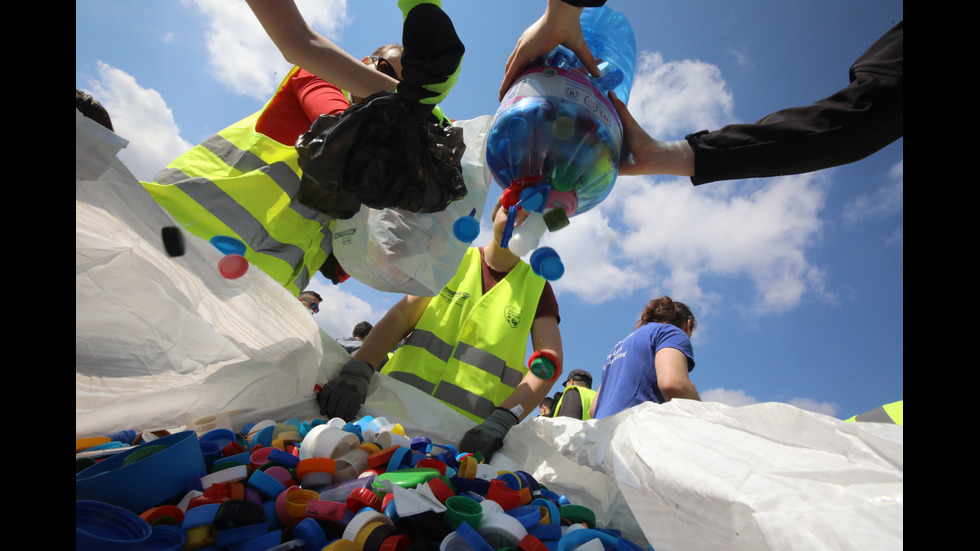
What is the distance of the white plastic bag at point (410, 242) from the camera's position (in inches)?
62.9

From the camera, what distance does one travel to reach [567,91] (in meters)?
1.44

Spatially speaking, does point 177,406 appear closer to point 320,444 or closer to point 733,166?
point 320,444

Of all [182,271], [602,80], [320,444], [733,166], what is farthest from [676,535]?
[602,80]

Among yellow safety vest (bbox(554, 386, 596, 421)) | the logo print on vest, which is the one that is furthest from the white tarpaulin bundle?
yellow safety vest (bbox(554, 386, 596, 421))

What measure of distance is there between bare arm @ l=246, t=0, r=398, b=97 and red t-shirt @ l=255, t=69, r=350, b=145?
38 centimetres

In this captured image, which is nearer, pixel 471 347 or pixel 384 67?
pixel 384 67

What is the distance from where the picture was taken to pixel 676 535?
917 mm

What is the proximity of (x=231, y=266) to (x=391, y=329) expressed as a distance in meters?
0.99

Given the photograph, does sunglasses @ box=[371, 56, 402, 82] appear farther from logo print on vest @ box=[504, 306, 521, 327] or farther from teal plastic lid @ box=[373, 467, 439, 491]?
teal plastic lid @ box=[373, 467, 439, 491]

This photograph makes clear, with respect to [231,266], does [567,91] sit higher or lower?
higher

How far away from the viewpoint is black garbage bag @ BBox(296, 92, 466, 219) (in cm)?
108

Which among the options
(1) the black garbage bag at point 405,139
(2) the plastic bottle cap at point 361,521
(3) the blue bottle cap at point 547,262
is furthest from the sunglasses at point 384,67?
(2) the plastic bottle cap at point 361,521

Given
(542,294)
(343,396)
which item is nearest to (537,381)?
(542,294)

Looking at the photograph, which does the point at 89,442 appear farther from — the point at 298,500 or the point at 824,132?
the point at 824,132
